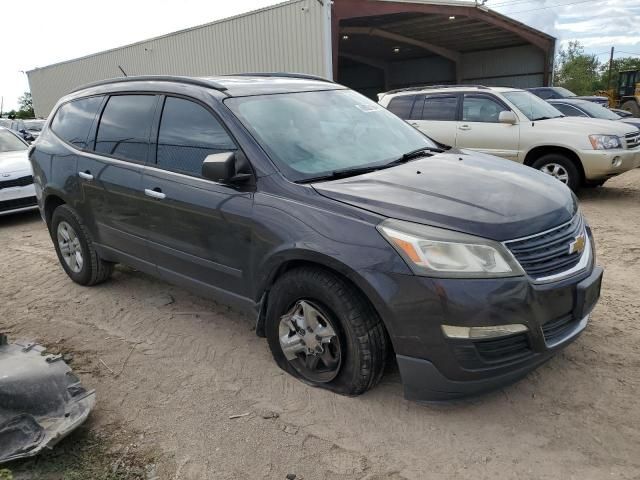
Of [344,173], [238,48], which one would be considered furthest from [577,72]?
[344,173]

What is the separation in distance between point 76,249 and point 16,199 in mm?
4064

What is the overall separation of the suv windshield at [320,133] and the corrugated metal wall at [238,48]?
12513 millimetres

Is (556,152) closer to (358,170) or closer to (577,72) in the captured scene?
(358,170)

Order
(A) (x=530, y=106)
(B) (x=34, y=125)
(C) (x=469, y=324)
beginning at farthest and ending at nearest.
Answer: (B) (x=34, y=125) → (A) (x=530, y=106) → (C) (x=469, y=324)

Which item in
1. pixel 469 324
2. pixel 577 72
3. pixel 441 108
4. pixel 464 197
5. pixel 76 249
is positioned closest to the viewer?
pixel 469 324

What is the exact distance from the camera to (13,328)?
4336 mm

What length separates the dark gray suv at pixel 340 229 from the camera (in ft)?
8.46

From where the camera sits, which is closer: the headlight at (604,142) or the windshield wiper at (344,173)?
the windshield wiper at (344,173)

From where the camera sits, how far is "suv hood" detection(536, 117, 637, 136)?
7.89 meters

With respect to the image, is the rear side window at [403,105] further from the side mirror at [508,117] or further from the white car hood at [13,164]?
the white car hood at [13,164]

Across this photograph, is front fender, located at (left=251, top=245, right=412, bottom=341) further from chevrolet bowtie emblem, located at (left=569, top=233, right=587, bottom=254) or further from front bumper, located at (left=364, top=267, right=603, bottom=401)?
chevrolet bowtie emblem, located at (left=569, top=233, right=587, bottom=254)

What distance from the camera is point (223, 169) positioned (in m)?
3.09

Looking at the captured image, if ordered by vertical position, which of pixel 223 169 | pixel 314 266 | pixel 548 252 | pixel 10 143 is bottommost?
pixel 10 143

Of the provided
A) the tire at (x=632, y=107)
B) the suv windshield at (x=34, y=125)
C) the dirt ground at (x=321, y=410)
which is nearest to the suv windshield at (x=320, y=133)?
the dirt ground at (x=321, y=410)
